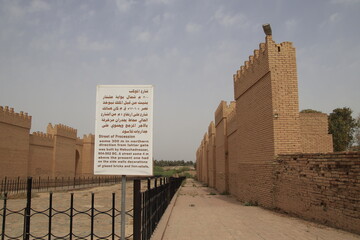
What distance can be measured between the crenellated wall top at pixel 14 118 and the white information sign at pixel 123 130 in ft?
67.1

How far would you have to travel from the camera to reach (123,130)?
3768 mm

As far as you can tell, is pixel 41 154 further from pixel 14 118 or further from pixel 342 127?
pixel 342 127

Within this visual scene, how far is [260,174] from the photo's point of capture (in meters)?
10.1

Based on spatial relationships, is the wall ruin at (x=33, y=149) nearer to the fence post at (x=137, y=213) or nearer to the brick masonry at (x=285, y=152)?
the brick masonry at (x=285, y=152)

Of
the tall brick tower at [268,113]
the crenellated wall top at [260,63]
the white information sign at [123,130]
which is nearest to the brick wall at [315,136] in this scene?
the tall brick tower at [268,113]

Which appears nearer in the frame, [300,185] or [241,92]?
[300,185]

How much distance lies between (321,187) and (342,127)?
84.1 ft

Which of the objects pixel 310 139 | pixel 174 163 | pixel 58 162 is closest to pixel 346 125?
pixel 310 139

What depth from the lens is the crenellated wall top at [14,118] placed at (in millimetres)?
20875

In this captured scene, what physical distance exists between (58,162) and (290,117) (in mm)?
25271

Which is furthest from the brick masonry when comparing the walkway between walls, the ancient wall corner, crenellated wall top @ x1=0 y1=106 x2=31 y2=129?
the ancient wall corner

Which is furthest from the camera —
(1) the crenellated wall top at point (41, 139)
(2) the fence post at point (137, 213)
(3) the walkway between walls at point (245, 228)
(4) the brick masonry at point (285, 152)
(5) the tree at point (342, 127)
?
(5) the tree at point (342, 127)

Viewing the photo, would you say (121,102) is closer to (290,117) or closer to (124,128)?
(124,128)

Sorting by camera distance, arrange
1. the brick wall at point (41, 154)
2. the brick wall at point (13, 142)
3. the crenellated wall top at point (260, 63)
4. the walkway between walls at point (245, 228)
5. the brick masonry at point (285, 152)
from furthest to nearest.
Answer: the brick wall at point (41, 154) → the brick wall at point (13, 142) → the crenellated wall top at point (260, 63) → the brick masonry at point (285, 152) → the walkway between walls at point (245, 228)
